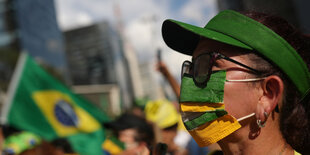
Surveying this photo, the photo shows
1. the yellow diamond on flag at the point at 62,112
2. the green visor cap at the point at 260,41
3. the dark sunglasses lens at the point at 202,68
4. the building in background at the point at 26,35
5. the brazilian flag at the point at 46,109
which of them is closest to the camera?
the green visor cap at the point at 260,41

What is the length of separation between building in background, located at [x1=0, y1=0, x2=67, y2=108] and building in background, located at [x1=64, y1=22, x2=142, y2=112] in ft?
80.2

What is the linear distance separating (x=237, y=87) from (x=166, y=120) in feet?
8.95

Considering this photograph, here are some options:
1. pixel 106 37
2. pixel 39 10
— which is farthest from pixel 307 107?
pixel 106 37

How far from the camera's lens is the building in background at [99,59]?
50656mm

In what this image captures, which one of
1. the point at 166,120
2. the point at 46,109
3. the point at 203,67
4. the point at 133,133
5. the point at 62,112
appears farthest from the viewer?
the point at 62,112

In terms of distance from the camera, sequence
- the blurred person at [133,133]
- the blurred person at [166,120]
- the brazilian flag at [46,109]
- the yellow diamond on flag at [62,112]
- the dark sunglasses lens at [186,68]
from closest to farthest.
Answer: the dark sunglasses lens at [186,68]
the blurred person at [133,133]
the blurred person at [166,120]
the brazilian flag at [46,109]
the yellow diamond on flag at [62,112]

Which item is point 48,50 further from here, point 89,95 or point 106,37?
point 106,37

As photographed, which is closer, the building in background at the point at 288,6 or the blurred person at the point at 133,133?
the blurred person at the point at 133,133

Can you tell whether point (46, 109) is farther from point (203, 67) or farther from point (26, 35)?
point (26, 35)

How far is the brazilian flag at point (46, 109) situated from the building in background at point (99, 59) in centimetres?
4283

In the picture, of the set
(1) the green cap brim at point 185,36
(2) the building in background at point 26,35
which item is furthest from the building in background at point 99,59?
(1) the green cap brim at point 185,36

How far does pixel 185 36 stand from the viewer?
1.68 metres

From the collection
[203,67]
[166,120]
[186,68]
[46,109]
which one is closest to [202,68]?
[203,67]

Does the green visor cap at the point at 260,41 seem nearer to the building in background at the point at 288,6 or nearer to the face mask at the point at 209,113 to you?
the face mask at the point at 209,113
